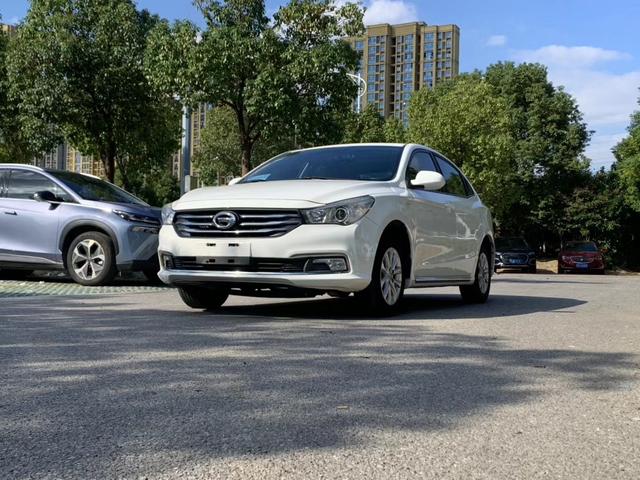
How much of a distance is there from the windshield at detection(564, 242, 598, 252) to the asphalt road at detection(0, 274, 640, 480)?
2575 cm

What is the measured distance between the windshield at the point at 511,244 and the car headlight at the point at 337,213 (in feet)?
78.9

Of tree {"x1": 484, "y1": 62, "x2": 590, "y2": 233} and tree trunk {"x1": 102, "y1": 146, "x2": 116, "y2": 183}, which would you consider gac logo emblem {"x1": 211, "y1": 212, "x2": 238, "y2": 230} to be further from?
tree {"x1": 484, "y1": 62, "x2": 590, "y2": 233}

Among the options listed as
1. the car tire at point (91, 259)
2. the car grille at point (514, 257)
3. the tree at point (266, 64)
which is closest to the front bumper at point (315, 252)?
the car tire at point (91, 259)

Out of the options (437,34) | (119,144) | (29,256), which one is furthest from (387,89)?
(29,256)

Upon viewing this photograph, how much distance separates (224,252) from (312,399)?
116 inches

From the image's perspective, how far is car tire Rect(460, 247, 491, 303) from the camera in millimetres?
9148

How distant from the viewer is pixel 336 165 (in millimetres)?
7574

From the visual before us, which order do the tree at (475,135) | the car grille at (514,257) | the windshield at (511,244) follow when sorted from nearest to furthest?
the car grille at (514,257)
the windshield at (511,244)
the tree at (475,135)

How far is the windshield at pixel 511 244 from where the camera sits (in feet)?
96.7

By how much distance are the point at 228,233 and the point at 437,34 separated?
132984 millimetres

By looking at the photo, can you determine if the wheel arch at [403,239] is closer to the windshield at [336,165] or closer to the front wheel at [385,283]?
the front wheel at [385,283]

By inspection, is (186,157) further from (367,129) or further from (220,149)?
(220,149)

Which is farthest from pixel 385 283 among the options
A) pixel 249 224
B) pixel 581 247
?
pixel 581 247

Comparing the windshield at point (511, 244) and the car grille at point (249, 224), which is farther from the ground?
the car grille at point (249, 224)
